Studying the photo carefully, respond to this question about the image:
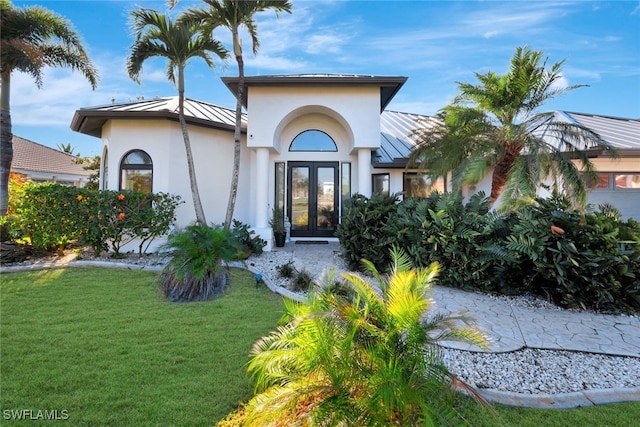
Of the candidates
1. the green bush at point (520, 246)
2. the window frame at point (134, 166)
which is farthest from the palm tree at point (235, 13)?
the green bush at point (520, 246)

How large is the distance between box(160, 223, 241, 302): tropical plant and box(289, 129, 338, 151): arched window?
644cm

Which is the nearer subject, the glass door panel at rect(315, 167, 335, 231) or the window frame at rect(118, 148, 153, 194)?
the window frame at rect(118, 148, 153, 194)

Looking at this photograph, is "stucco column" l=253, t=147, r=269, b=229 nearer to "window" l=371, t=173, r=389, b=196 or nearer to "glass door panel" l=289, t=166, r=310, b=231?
"glass door panel" l=289, t=166, r=310, b=231

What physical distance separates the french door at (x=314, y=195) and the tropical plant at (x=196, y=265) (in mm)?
5674

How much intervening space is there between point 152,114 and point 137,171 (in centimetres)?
201

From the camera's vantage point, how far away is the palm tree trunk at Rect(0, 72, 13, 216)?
10.2 metres

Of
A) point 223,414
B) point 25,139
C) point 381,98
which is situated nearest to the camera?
point 223,414

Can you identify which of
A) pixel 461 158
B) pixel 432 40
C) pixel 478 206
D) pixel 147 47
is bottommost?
pixel 478 206

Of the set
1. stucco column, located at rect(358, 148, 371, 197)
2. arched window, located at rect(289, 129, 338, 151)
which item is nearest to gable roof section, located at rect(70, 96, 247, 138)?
arched window, located at rect(289, 129, 338, 151)

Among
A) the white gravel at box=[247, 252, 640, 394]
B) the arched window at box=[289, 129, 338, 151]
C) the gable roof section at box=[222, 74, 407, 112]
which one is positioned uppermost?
the gable roof section at box=[222, 74, 407, 112]

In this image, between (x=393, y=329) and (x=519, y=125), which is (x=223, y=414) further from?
(x=519, y=125)

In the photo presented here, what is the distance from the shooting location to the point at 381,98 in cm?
1138

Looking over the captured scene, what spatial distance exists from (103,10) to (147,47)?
2133 millimetres

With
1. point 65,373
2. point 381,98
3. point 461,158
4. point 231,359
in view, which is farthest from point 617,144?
point 65,373
